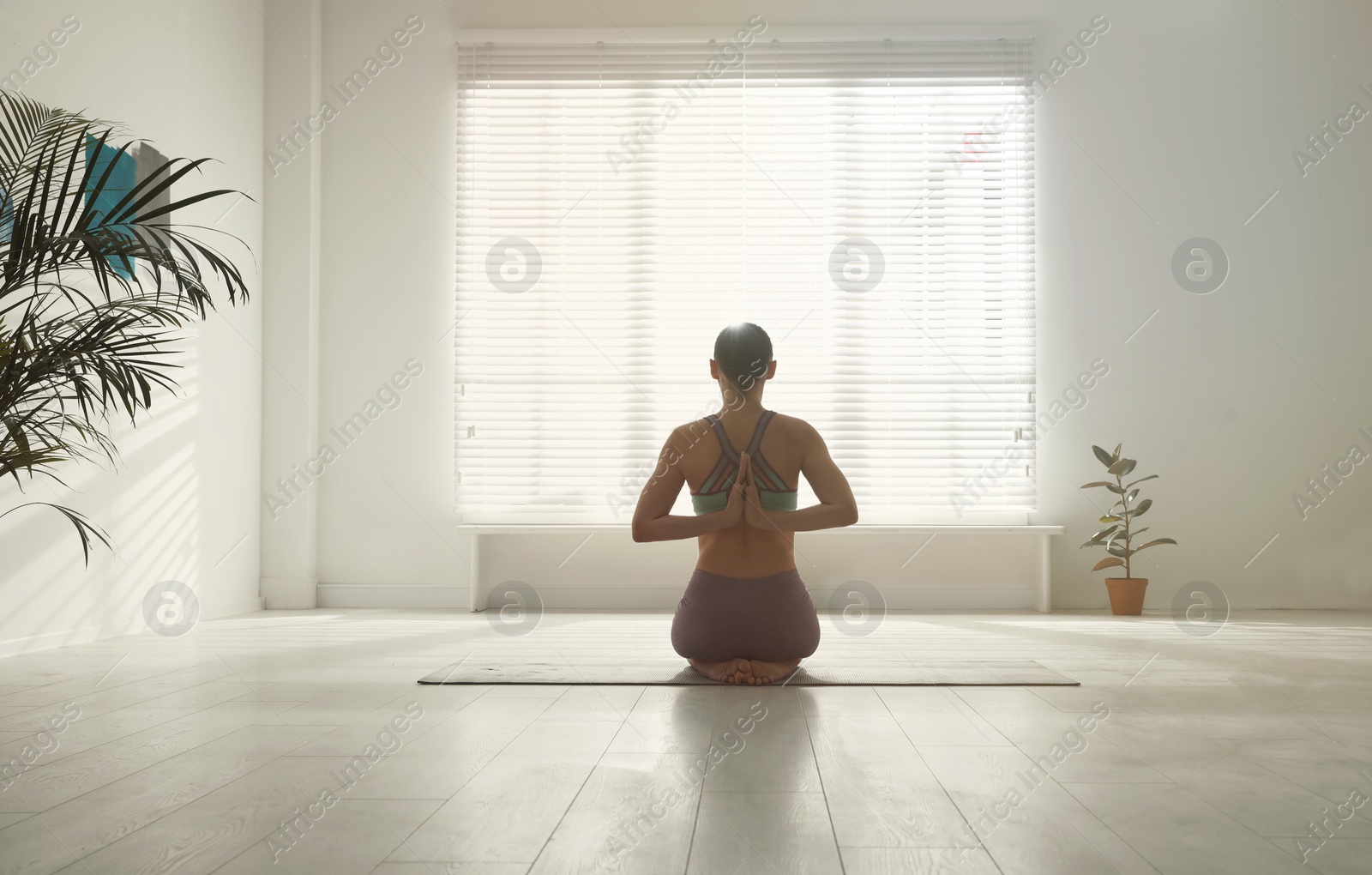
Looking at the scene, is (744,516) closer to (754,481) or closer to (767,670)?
(754,481)

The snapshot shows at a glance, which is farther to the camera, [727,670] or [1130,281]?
[1130,281]

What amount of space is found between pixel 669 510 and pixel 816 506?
1.51 ft

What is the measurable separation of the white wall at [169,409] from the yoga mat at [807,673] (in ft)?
6.19

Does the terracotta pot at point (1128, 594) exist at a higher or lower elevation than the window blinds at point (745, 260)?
lower

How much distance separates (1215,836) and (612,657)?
8.08 ft

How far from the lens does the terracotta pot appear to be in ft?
17.8

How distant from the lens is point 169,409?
4.91m

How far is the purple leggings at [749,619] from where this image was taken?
3131mm

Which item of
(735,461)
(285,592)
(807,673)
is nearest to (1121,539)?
(807,673)

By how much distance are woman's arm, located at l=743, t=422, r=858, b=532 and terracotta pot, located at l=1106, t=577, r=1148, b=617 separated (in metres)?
2.91

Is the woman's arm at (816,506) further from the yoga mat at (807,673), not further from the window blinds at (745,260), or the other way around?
the window blinds at (745,260)

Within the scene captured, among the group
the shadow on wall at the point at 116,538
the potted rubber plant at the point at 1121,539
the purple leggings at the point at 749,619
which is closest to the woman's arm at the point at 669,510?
the purple leggings at the point at 749,619

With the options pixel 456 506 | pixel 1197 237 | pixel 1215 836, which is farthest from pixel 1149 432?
pixel 1215 836

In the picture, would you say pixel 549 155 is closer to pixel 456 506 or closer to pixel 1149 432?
pixel 456 506
